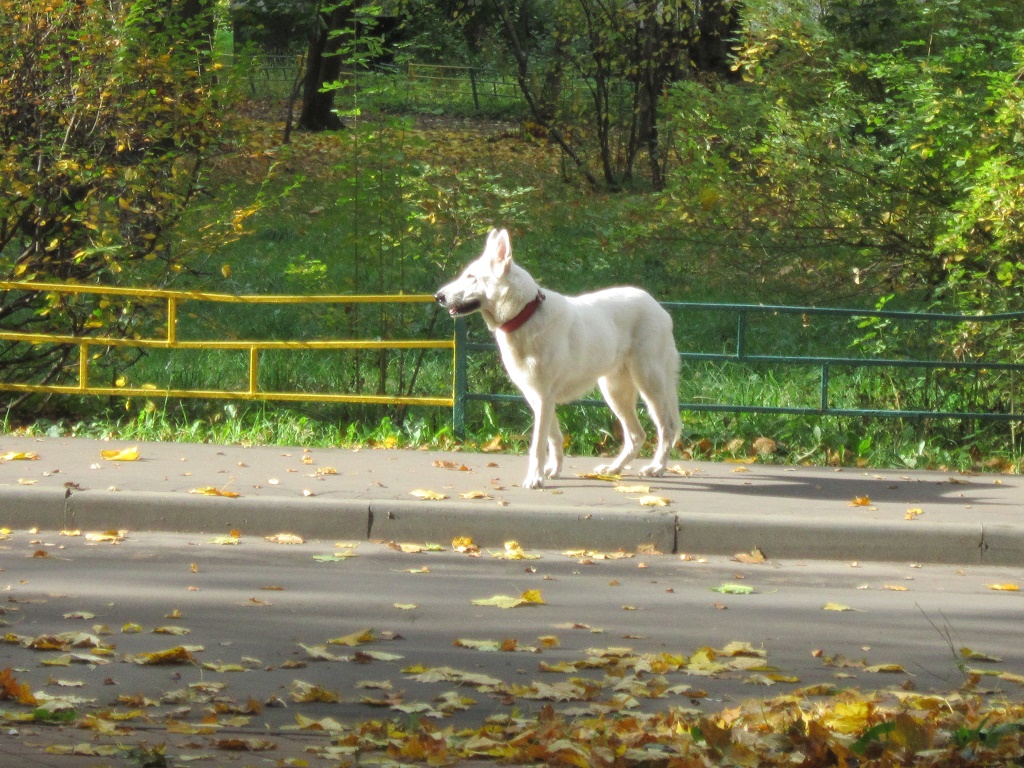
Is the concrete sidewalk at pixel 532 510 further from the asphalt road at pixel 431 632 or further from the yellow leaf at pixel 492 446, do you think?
the yellow leaf at pixel 492 446

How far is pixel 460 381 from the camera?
9945mm

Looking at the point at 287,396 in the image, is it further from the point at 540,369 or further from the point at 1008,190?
the point at 1008,190

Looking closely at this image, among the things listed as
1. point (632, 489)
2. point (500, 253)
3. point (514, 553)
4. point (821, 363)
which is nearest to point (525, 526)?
point (514, 553)

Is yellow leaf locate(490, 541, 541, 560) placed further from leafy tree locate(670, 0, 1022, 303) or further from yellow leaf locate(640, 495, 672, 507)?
leafy tree locate(670, 0, 1022, 303)

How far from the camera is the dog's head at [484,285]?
26.3ft

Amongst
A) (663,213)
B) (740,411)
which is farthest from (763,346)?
(740,411)

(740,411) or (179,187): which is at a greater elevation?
(179,187)

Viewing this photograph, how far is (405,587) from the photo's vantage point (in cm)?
649

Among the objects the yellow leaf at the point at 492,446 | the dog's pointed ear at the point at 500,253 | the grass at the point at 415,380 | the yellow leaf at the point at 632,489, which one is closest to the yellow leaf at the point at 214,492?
the dog's pointed ear at the point at 500,253

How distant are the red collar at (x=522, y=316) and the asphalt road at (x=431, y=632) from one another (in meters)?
1.47

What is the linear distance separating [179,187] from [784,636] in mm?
6467

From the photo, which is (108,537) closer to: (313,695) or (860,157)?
(313,695)

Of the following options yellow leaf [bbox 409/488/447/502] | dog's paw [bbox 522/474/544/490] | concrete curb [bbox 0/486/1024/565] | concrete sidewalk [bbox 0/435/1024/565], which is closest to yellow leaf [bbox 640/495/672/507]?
concrete sidewalk [bbox 0/435/1024/565]

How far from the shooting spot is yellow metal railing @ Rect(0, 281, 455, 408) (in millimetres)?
9828
